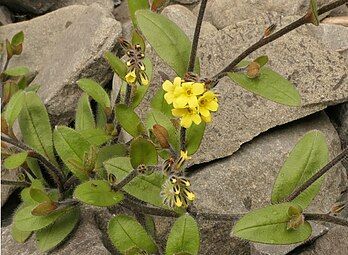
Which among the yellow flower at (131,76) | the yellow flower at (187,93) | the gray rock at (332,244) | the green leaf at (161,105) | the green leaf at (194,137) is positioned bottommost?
the gray rock at (332,244)

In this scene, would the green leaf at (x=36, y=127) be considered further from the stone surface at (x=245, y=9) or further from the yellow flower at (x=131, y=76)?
the stone surface at (x=245, y=9)

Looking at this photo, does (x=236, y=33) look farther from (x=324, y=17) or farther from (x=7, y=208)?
(x=7, y=208)

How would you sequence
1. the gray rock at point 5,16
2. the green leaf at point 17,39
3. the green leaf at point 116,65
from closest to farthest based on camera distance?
the green leaf at point 116,65, the green leaf at point 17,39, the gray rock at point 5,16

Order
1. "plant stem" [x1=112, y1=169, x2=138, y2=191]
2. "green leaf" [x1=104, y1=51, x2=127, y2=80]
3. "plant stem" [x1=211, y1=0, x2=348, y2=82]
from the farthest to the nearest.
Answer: "green leaf" [x1=104, y1=51, x2=127, y2=80] < "plant stem" [x1=112, y1=169, x2=138, y2=191] < "plant stem" [x1=211, y1=0, x2=348, y2=82]

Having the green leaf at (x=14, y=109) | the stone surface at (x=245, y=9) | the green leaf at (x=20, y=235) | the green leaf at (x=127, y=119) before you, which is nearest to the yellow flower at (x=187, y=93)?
the green leaf at (x=127, y=119)

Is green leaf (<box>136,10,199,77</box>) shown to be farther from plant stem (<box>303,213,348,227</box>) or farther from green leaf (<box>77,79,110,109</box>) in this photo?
plant stem (<box>303,213,348,227</box>)

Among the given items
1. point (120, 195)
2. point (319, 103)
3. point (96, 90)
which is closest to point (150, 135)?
point (120, 195)

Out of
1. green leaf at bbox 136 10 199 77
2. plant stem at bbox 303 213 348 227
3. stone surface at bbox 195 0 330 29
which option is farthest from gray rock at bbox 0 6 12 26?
plant stem at bbox 303 213 348 227

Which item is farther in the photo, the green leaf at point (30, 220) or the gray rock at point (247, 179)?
the gray rock at point (247, 179)
